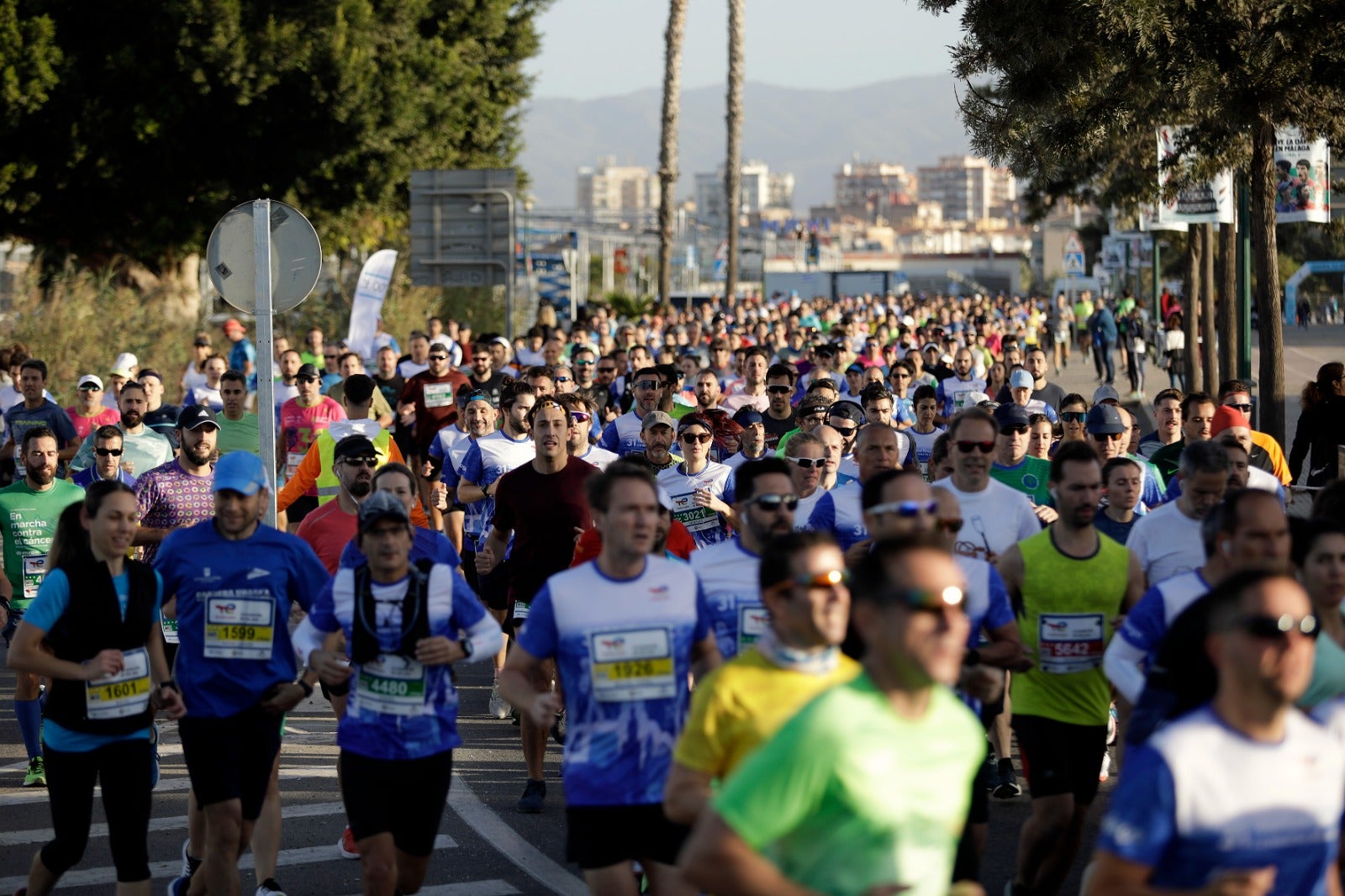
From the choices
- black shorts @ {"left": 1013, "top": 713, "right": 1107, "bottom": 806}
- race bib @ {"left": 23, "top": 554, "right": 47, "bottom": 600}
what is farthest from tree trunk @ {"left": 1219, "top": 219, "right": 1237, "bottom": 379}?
race bib @ {"left": 23, "top": 554, "right": 47, "bottom": 600}

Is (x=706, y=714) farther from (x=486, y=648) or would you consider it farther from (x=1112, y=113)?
(x=1112, y=113)

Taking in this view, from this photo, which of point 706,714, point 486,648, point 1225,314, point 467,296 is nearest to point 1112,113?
point 1225,314

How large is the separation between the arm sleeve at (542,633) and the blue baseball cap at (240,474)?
1497 millimetres

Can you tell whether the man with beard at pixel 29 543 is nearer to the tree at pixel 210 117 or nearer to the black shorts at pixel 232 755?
the black shorts at pixel 232 755

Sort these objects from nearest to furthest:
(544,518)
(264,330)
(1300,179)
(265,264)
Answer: (544,518)
(264,330)
(265,264)
(1300,179)

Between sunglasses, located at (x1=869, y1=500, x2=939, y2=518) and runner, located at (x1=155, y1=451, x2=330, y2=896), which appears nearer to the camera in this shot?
sunglasses, located at (x1=869, y1=500, x2=939, y2=518)

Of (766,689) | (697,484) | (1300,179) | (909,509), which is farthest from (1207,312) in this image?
(766,689)

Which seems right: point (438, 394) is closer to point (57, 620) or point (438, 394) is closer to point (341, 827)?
point (341, 827)

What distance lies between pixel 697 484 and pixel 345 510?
2.02 m

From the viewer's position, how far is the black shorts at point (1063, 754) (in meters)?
6.29

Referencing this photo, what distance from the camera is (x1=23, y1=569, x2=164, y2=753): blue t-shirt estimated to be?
6.14 meters

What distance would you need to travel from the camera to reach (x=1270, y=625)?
3400 mm

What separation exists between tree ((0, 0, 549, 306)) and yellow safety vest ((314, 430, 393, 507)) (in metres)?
19.9

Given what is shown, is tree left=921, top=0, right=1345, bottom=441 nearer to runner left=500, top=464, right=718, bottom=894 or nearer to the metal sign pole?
the metal sign pole
